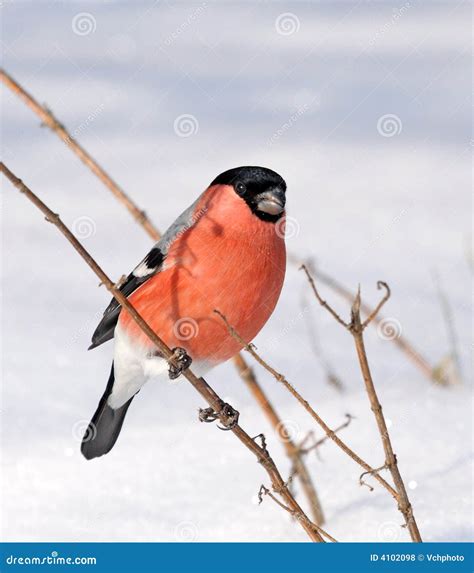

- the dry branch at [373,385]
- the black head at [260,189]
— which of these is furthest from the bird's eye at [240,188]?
the dry branch at [373,385]

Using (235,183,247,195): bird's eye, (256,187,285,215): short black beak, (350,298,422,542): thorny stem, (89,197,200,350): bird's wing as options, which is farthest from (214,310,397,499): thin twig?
(89,197,200,350): bird's wing

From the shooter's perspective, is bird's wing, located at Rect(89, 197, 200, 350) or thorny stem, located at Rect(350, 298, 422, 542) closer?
thorny stem, located at Rect(350, 298, 422, 542)

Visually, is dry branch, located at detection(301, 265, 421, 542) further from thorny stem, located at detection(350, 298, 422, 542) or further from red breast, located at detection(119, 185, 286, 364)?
red breast, located at detection(119, 185, 286, 364)

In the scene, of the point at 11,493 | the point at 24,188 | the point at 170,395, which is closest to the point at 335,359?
the point at 170,395

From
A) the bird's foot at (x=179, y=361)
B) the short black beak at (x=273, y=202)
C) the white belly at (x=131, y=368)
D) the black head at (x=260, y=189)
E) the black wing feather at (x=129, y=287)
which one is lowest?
the bird's foot at (x=179, y=361)

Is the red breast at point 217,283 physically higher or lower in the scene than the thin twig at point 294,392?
higher

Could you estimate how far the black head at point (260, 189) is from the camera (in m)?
2.16

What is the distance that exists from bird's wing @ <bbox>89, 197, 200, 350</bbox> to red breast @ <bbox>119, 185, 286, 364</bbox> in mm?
56

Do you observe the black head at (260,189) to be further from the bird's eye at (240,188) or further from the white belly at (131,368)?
the white belly at (131,368)

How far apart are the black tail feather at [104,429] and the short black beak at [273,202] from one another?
860mm

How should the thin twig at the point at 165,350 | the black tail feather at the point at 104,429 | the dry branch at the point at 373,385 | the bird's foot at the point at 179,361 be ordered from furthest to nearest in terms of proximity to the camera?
the black tail feather at the point at 104,429 → the bird's foot at the point at 179,361 → the dry branch at the point at 373,385 → the thin twig at the point at 165,350

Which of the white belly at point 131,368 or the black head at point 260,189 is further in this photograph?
the white belly at point 131,368

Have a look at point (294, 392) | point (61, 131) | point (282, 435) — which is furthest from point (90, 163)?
point (282, 435)

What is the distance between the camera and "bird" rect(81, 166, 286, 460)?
7.10 ft
